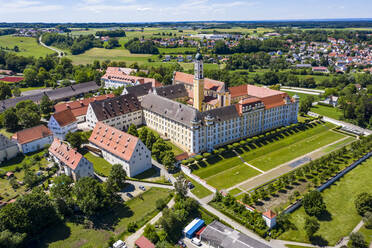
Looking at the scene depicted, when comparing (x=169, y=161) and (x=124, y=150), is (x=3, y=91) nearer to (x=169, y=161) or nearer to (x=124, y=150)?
(x=124, y=150)

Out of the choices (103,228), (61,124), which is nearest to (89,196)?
(103,228)

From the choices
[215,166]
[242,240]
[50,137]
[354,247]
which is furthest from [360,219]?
[50,137]

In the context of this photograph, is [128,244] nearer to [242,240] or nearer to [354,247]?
[242,240]

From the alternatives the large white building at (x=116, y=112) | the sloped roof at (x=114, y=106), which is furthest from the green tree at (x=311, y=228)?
the sloped roof at (x=114, y=106)

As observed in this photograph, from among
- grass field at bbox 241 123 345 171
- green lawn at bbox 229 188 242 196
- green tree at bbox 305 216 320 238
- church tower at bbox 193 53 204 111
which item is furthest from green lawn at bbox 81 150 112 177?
green tree at bbox 305 216 320 238

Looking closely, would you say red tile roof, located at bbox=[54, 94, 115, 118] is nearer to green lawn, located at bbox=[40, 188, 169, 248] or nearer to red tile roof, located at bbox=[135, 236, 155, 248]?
green lawn, located at bbox=[40, 188, 169, 248]

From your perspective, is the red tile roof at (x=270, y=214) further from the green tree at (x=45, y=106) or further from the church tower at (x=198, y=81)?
the green tree at (x=45, y=106)
